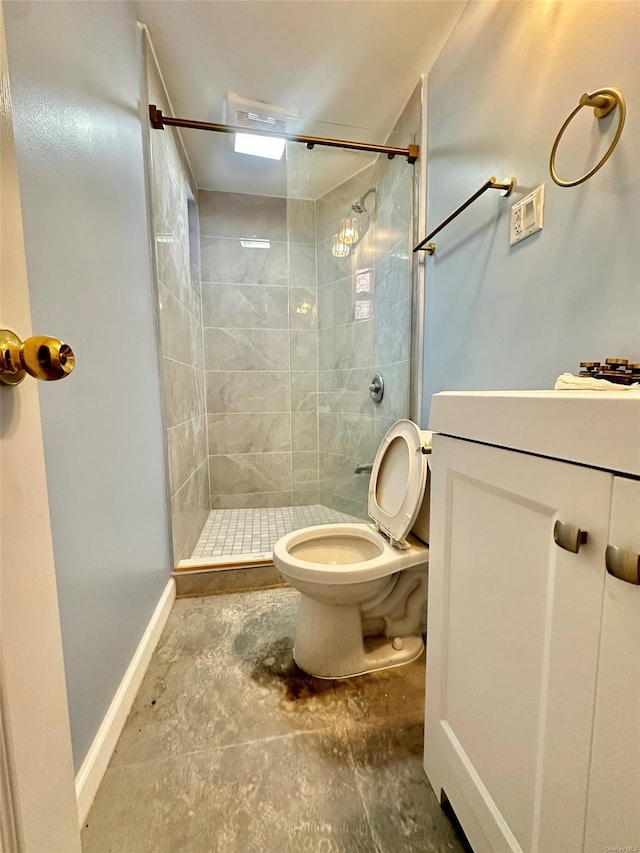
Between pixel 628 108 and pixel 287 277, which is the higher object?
pixel 287 277

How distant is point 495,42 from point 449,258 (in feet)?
1.93

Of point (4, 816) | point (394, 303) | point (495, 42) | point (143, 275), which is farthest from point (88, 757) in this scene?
point (495, 42)

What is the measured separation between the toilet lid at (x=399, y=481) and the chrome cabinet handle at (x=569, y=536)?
2.18ft

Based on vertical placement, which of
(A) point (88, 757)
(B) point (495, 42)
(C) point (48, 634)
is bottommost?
(A) point (88, 757)

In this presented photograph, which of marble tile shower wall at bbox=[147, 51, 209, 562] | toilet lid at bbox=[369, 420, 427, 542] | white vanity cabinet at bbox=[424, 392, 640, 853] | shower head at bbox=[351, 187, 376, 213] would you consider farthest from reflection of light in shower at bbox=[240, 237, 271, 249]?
white vanity cabinet at bbox=[424, 392, 640, 853]

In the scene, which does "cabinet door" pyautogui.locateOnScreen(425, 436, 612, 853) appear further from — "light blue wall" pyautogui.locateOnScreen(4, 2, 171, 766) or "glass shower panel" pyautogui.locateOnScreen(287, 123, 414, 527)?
"glass shower panel" pyautogui.locateOnScreen(287, 123, 414, 527)

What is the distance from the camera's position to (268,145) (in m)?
1.82

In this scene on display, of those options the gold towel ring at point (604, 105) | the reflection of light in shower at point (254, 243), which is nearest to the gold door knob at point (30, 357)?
the gold towel ring at point (604, 105)

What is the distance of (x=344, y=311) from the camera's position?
89.8 inches

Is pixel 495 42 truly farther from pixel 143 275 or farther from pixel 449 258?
pixel 143 275

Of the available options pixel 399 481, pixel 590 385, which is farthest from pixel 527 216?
pixel 399 481

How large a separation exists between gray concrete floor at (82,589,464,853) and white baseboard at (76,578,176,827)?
2 centimetres

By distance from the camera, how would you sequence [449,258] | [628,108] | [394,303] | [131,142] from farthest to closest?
1. [394,303]
2. [449,258]
3. [131,142]
4. [628,108]

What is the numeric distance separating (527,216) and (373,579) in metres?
1.09
